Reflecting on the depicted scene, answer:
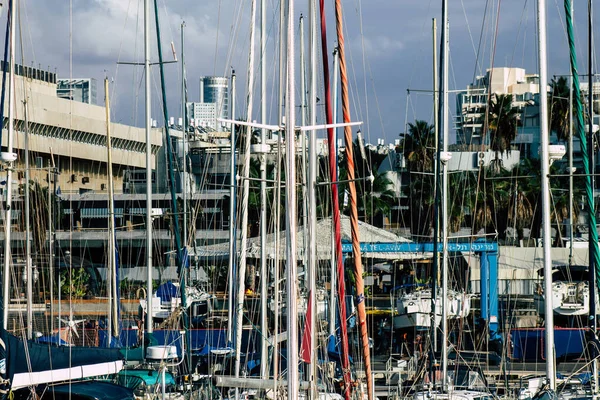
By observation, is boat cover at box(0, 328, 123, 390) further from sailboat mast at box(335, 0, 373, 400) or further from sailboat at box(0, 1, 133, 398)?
sailboat mast at box(335, 0, 373, 400)

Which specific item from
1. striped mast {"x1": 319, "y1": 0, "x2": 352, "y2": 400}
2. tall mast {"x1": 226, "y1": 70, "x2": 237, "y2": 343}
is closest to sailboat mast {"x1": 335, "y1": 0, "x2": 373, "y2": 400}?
striped mast {"x1": 319, "y1": 0, "x2": 352, "y2": 400}

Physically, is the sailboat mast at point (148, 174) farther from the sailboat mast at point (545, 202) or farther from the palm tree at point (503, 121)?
the palm tree at point (503, 121)

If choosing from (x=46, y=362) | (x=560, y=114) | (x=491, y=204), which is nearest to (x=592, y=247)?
(x=46, y=362)

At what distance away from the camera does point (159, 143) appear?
78250 mm

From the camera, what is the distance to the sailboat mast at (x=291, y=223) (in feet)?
32.9

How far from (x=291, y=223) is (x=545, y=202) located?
15.6 ft

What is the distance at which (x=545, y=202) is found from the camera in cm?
1366

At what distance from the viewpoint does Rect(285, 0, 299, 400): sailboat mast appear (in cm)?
1002

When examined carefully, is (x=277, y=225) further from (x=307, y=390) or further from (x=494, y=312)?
(x=494, y=312)

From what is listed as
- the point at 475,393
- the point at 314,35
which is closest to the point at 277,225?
the point at 314,35

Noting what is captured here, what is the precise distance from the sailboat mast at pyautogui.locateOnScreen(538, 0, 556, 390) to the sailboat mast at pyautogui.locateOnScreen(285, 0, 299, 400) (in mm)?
4538

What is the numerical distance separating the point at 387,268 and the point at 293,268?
36999 mm

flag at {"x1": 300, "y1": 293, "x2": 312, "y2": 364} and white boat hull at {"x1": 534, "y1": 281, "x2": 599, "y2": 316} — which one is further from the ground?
flag at {"x1": 300, "y1": 293, "x2": 312, "y2": 364}

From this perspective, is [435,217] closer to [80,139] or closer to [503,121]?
[503,121]
